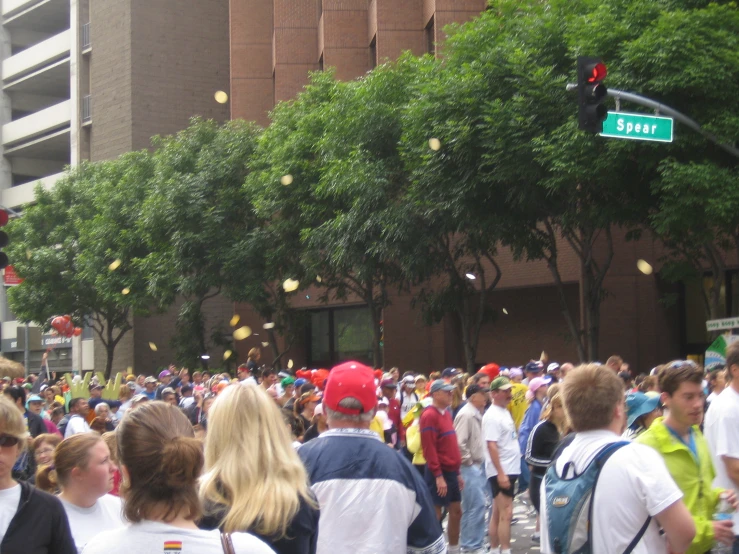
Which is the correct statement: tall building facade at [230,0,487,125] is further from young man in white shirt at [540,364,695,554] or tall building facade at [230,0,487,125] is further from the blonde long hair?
the blonde long hair

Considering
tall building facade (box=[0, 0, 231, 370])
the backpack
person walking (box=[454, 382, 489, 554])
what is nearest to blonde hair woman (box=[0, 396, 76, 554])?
the backpack

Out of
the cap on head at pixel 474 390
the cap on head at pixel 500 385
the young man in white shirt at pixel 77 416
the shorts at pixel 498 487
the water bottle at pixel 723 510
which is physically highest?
the cap on head at pixel 500 385

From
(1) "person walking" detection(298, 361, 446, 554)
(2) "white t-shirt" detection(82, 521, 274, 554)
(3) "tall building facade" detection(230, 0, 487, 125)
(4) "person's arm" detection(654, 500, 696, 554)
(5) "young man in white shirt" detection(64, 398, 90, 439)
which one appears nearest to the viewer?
(2) "white t-shirt" detection(82, 521, 274, 554)

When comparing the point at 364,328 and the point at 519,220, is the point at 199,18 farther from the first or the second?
the point at 519,220

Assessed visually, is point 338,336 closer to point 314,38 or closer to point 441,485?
point 314,38

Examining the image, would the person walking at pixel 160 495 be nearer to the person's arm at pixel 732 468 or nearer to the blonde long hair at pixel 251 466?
the blonde long hair at pixel 251 466

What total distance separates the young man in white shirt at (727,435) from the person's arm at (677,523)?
1.39m

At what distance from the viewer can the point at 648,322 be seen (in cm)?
2917

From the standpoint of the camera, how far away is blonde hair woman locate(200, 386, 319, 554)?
344cm

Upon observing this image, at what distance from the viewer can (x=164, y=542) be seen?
2.74 metres

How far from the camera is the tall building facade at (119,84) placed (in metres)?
47.2

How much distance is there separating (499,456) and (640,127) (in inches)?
230

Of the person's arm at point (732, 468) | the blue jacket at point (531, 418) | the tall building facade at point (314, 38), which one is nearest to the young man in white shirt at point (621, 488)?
the person's arm at point (732, 468)

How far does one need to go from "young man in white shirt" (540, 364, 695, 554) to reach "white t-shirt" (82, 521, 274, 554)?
160 centimetres
